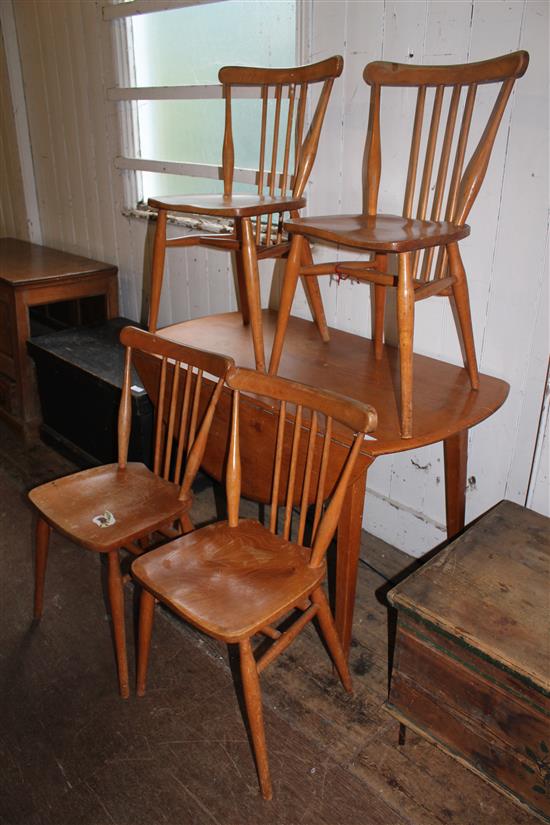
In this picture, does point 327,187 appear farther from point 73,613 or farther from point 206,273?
point 73,613

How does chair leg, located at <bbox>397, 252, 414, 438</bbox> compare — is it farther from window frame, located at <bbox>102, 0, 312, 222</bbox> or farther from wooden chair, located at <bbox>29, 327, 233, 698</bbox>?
window frame, located at <bbox>102, 0, 312, 222</bbox>

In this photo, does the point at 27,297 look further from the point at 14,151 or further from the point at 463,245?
the point at 463,245

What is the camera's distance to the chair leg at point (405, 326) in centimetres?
143

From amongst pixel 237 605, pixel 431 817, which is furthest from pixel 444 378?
pixel 431 817

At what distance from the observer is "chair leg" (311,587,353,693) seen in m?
→ 1.51

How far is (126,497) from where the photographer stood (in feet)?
5.68

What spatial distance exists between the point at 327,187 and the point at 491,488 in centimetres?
106

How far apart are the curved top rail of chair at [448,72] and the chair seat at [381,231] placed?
0.33 m

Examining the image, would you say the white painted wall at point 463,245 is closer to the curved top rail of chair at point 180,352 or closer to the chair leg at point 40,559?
the curved top rail of chair at point 180,352

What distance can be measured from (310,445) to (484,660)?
558 mm

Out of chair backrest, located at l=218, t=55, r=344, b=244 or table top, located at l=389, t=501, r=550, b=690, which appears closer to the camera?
table top, located at l=389, t=501, r=550, b=690

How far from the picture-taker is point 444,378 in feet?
5.95

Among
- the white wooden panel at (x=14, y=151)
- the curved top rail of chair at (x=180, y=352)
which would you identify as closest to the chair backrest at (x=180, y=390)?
the curved top rail of chair at (x=180, y=352)

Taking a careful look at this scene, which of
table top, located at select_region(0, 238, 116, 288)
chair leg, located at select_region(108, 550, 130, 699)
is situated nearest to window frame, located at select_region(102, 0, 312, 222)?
table top, located at select_region(0, 238, 116, 288)
